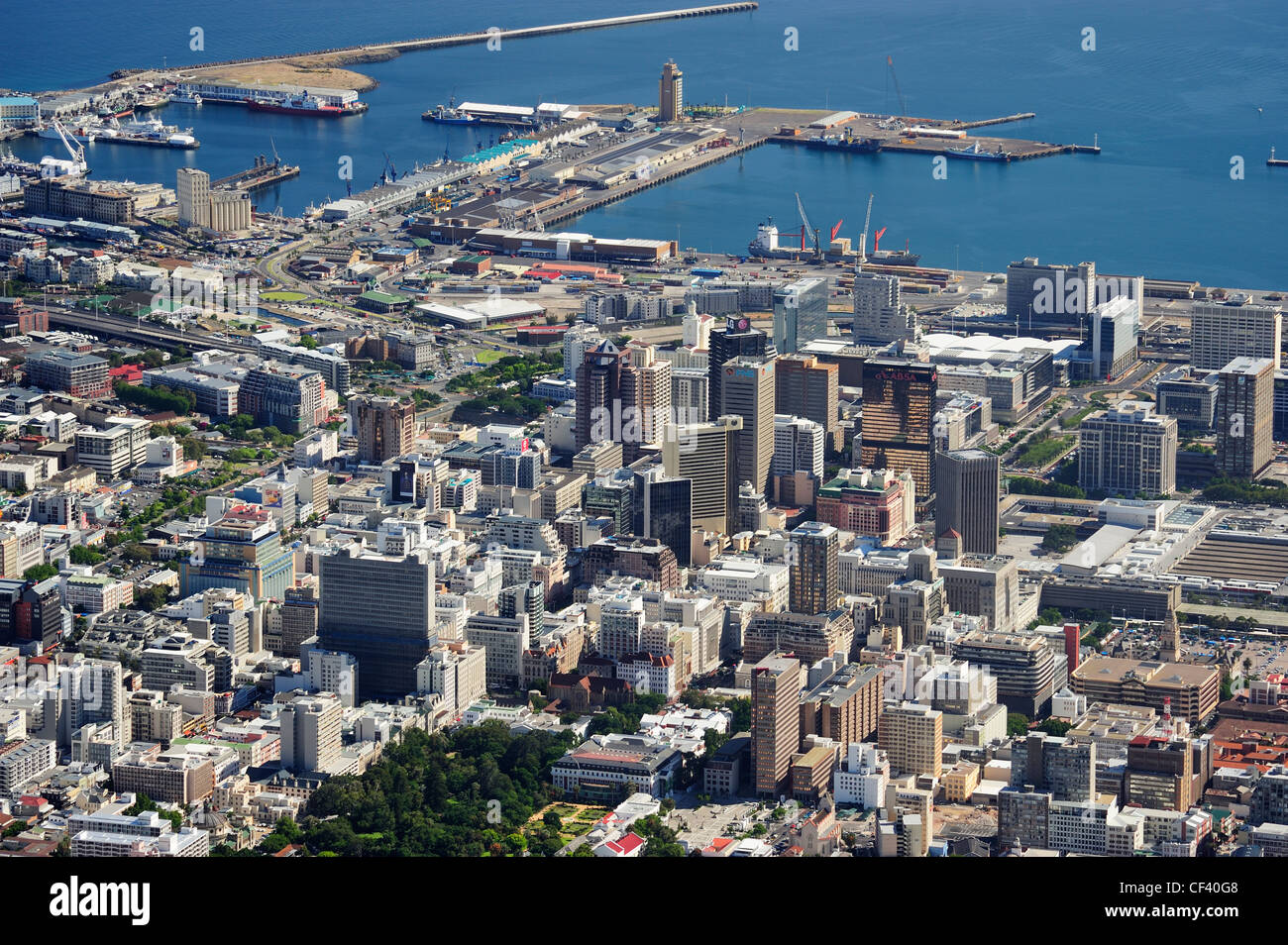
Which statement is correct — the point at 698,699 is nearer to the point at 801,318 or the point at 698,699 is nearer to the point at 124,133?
the point at 801,318

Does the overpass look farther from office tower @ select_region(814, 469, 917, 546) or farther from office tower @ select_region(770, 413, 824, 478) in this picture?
office tower @ select_region(814, 469, 917, 546)

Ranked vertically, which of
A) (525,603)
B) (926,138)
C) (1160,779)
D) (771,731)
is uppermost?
(926,138)

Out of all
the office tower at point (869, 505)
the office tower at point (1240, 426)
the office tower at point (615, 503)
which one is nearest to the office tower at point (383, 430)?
the office tower at point (615, 503)

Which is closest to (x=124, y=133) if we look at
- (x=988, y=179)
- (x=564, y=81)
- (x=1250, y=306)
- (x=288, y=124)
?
(x=288, y=124)

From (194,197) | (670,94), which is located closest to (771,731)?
(194,197)

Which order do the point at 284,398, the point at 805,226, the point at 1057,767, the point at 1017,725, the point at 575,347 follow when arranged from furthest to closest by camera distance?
the point at 805,226 < the point at 575,347 < the point at 284,398 < the point at 1017,725 < the point at 1057,767

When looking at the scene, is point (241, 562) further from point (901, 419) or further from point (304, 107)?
point (304, 107)

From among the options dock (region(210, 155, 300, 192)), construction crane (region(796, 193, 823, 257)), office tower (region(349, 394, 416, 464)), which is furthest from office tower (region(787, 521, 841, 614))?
dock (region(210, 155, 300, 192))
